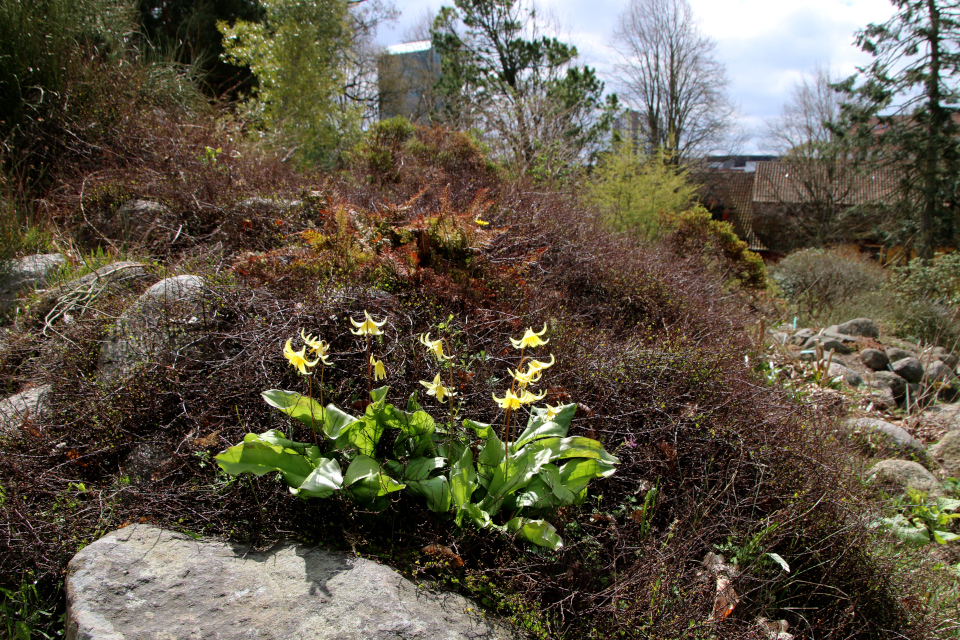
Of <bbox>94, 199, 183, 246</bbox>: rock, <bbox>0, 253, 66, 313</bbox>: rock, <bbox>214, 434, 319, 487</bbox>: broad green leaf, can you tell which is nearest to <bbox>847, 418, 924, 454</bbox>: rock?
<bbox>214, 434, 319, 487</bbox>: broad green leaf

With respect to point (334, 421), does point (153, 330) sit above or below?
above

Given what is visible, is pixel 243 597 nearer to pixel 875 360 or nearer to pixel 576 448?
pixel 576 448

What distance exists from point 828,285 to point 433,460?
10479 millimetres

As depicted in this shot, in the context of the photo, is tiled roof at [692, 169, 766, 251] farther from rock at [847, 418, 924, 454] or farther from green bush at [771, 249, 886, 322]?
rock at [847, 418, 924, 454]

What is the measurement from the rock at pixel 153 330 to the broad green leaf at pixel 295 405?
89 cm

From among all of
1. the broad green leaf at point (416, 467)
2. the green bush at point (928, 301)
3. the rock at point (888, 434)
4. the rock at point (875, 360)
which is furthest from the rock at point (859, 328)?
the broad green leaf at point (416, 467)

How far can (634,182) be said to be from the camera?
32.3ft

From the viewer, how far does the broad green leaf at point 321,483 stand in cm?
194

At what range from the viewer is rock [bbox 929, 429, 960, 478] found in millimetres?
4238

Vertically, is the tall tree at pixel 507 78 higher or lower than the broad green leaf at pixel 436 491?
higher

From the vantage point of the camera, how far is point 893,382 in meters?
6.32

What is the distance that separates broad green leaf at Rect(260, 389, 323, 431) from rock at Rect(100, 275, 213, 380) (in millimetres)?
891

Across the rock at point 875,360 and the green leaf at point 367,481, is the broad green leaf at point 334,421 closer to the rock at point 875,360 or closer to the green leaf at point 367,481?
the green leaf at point 367,481

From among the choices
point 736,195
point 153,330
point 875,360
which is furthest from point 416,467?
point 736,195
